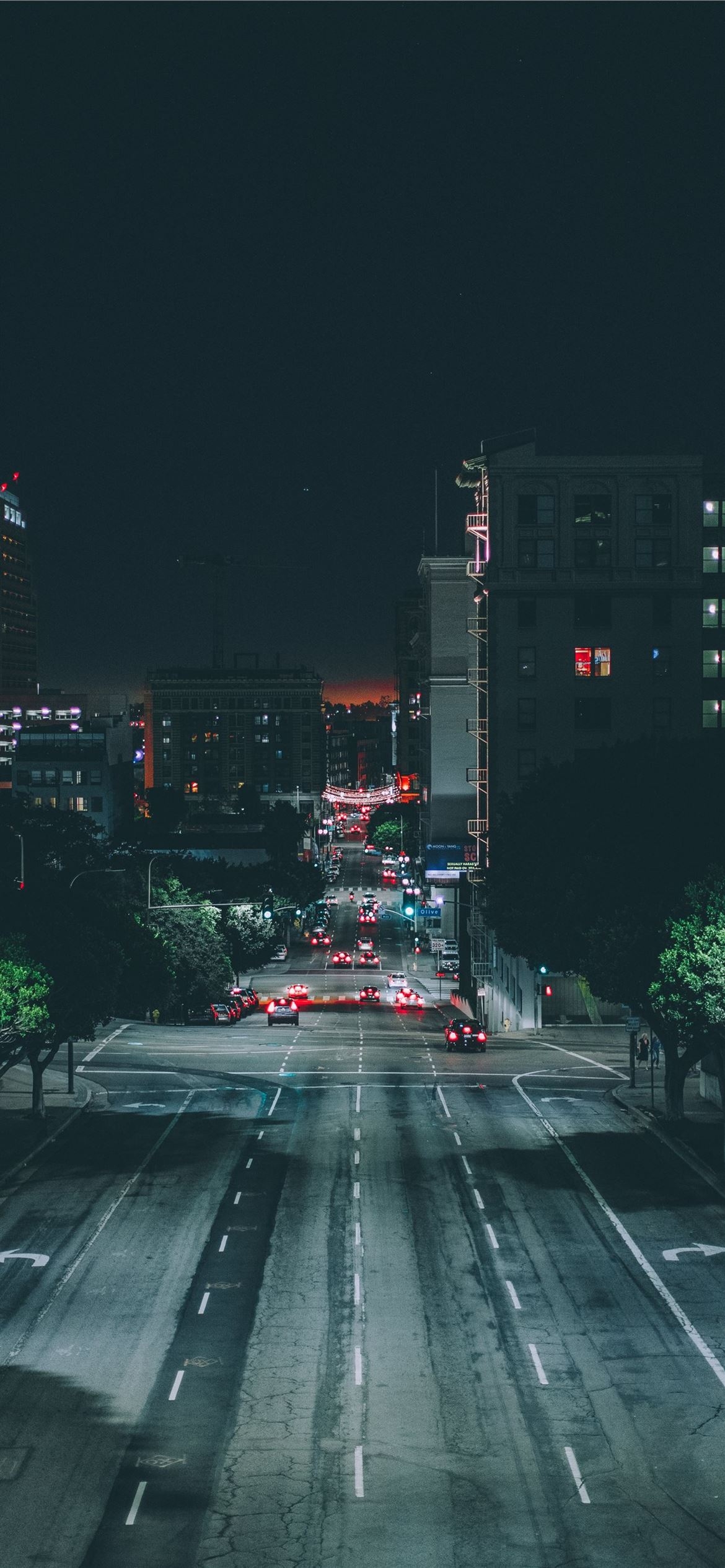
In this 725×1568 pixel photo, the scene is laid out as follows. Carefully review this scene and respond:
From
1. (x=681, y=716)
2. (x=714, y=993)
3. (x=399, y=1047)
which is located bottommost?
(x=399, y=1047)

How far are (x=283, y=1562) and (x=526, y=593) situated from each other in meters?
90.0

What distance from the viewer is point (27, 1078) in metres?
64.1

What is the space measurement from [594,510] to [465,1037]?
47473mm

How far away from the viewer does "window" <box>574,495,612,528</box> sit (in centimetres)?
10694

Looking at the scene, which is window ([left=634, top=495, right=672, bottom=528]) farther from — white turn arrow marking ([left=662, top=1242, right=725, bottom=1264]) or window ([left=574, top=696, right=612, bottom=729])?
white turn arrow marking ([left=662, top=1242, right=725, bottom=1264])

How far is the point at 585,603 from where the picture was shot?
Answer: 106750 mm

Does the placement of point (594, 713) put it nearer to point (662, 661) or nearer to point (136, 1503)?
point (662, 661)

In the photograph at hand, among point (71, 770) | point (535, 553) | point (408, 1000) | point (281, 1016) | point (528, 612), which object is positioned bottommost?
point (408, 1000)

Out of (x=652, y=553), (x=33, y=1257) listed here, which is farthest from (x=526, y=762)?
(x=33, y=1257)

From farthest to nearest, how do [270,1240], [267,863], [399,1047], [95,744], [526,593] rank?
1. [95,744]
2. [267,863]
3. [526,593]
4. [399,1047]
5. [270,1240]

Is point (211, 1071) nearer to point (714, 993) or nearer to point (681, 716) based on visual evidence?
point (714, 993)

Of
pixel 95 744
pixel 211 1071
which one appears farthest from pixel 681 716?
pixel 95 744

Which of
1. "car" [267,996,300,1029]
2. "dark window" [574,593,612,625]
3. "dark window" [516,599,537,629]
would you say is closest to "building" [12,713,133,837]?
"dark window" [516,599,537,629]

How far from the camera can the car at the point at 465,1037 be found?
234 ft
